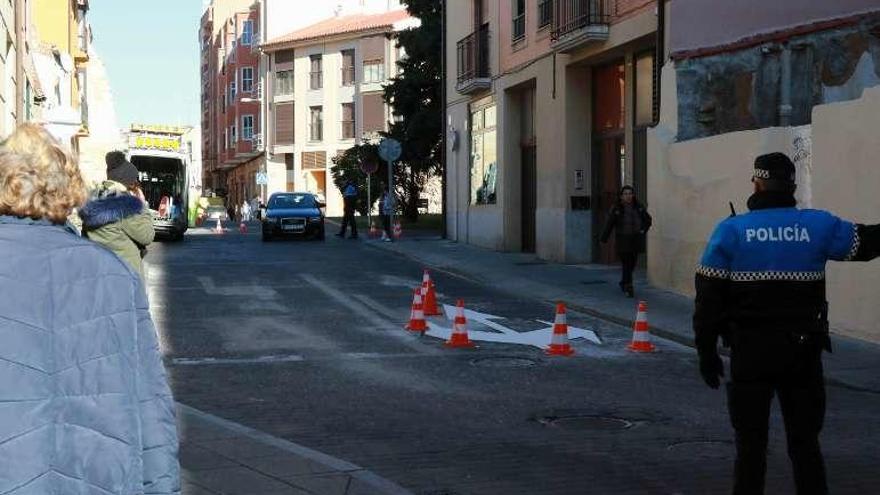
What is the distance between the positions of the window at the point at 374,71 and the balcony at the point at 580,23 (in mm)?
41346

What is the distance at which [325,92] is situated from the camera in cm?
6519

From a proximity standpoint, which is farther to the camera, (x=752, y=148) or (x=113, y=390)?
(x=752, y=148)

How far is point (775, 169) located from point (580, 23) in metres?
16.4

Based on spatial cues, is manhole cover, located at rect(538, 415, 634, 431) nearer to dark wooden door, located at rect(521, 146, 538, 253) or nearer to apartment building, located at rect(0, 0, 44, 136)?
dark wooden door, located at rect(521, 146, 538, 253)

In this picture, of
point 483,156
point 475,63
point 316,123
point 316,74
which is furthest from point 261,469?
point 316,74

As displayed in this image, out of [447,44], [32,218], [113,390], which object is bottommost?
[113,390]

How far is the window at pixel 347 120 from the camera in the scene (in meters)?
64.4

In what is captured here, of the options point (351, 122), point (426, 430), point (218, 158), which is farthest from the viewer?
point (218, 158)

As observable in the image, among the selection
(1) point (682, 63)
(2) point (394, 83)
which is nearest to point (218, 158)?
(2) point (394, 83)

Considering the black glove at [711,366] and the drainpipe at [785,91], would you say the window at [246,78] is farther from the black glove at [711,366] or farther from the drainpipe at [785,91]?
the black glove at [711,366]

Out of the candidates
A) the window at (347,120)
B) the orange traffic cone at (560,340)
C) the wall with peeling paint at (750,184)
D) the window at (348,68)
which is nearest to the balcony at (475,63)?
the wall with peeling paint at (750,184)

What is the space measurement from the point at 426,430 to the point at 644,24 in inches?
515

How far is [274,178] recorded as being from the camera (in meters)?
69.2

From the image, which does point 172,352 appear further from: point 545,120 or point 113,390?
point 545,120
